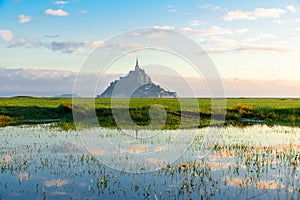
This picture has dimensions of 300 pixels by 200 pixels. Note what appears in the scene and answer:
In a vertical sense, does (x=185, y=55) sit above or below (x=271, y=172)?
above

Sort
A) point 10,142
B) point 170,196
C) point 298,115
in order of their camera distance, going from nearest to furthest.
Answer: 1. point 170,196
2. point 10,142
3. point 298,115

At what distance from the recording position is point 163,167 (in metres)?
9.58

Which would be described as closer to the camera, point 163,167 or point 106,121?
point 163,167

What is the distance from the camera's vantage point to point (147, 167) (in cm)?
957

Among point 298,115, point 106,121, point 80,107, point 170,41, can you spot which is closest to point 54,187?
point 170,41

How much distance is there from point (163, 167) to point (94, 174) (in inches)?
72.2

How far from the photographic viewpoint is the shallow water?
7.39 metres

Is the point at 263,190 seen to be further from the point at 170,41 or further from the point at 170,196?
the point at 170,41

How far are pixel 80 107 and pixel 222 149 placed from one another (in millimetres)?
14924

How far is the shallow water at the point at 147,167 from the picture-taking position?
7387mm

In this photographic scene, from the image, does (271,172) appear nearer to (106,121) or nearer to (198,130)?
(198,130)

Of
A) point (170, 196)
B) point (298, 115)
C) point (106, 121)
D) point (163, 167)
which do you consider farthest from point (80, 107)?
point (170, 196)

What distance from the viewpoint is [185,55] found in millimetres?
12305

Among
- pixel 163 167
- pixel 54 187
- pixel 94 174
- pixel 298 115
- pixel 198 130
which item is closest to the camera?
pixel 54 187
